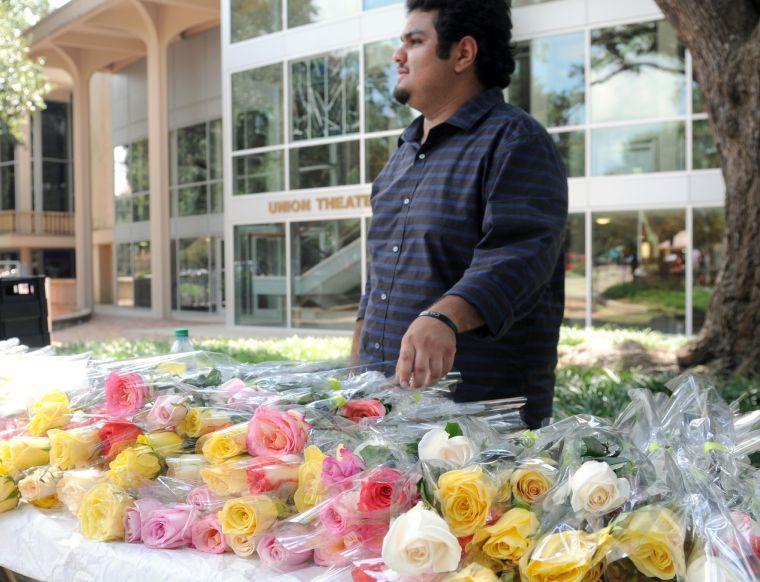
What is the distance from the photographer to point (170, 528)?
64.3 inches

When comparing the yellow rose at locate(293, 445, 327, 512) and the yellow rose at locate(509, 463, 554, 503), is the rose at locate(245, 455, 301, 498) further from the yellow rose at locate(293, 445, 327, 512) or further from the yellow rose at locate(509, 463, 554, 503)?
the yellow rose at locate(509, 463, 554, 503)

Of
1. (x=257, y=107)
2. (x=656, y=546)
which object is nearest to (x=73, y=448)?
(x=656, y=546)

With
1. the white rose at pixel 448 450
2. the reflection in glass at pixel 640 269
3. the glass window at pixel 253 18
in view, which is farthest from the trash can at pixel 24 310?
the glass window at pixel 253 18

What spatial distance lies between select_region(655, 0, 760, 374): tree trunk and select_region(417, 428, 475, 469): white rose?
5.98 metres

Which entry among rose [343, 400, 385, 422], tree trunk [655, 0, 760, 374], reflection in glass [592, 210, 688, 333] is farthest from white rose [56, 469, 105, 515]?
reflection in glass [592, 210, 688, 333]

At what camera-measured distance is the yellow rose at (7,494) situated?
1979mm

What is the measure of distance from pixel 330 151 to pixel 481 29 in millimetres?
15399

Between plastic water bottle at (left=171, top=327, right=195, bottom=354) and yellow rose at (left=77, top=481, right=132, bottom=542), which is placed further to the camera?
plastic water bottle at (left=171, top=327, right=195, bottom=354)

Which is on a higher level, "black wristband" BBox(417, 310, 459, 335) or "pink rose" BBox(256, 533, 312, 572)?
"black wristband" BBox(417, 310, 459, 335)

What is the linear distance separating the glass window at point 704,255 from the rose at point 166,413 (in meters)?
12.7

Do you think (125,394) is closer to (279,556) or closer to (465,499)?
(279,556)

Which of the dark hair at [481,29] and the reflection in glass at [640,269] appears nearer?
the dark hair at [481,29]

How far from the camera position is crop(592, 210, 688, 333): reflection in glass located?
1370 cm

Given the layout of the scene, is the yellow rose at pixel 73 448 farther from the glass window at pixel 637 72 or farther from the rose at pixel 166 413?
the glass window at pixel 637 72
